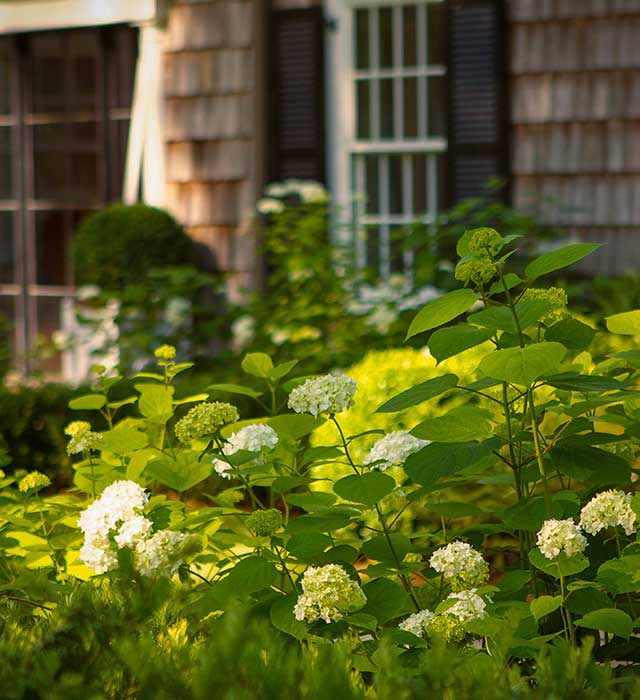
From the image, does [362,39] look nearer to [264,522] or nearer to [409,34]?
[409,34]

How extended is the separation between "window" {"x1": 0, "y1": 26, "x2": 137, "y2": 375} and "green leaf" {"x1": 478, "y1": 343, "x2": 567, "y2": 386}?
6614 mm

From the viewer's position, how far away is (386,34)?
714cm

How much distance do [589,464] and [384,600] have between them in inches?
15.7

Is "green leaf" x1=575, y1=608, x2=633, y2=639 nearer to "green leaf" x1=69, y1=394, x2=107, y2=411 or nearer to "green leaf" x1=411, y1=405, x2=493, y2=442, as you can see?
"green leaf" x1=411, y1=405, x2=493, y2=442

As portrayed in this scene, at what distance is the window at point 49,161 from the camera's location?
823 centimetres

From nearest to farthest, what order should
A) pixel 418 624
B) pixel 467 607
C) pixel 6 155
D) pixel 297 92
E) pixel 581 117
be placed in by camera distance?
pixel 467 607
pixel 418 624
pixel 581 117
pixel 297 92
pixel 6 155

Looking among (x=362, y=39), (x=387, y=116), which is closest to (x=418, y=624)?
(x=387, y=116)

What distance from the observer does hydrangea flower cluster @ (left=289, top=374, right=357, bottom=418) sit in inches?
82.5

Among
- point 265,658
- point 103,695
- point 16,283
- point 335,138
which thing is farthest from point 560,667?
point 16,283

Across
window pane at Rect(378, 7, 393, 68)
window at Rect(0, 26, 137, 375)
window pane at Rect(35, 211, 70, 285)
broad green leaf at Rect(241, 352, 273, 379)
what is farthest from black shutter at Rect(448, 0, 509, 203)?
broad green leaf at Rect(241, 352, 273, 379)

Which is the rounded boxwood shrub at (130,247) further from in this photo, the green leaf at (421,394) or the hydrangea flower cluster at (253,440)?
the green leaf at (421,394)

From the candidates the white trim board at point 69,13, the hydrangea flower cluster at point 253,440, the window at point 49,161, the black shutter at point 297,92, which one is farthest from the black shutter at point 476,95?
the hydrangea flower cluster at point 253,440

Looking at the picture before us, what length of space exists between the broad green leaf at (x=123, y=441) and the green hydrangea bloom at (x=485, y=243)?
84 centimetres

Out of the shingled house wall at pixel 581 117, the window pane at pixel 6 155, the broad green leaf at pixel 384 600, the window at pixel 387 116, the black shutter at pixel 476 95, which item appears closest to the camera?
the broad green leaf at pixel 384 600
